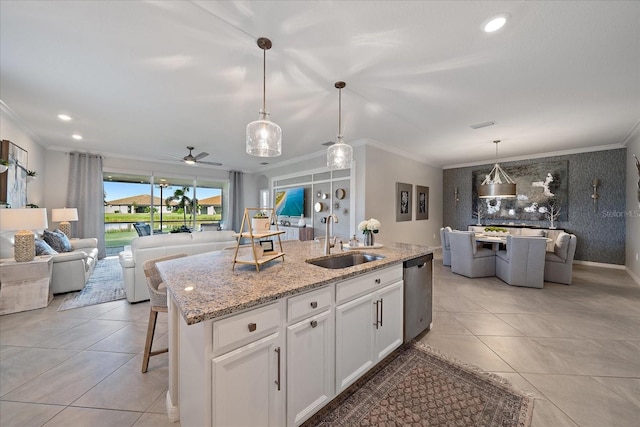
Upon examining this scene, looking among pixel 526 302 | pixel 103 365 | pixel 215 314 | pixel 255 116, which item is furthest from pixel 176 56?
pixel 526 302

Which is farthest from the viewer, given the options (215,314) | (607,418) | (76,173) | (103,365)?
(76,173)

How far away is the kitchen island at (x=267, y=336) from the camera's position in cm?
111

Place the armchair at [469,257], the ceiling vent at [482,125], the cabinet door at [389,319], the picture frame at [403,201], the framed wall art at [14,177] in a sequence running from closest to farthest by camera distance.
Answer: the cabinet door at [389,319]
the framed wall art at [14,177]
the ceiling vent at [482,125]
the armchair at [469,257]
the picture frame at [403,201]

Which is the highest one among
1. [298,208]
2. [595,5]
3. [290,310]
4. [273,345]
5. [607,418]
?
[595,5]

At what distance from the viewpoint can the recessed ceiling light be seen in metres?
1.73

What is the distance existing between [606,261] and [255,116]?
783 cm

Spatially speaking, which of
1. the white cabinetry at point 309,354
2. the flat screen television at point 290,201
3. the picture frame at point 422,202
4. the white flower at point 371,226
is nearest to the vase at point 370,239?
the white flower at point 371,226

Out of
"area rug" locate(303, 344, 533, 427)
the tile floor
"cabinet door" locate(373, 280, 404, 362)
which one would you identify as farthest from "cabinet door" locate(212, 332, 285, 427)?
"cabinet door" locate(373, 280, 404, 362)

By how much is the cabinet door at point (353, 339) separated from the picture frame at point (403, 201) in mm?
4282

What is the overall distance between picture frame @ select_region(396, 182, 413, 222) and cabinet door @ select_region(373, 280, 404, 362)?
3.87 metres

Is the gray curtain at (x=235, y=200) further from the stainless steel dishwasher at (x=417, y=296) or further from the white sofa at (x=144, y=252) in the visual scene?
the stainless steel dishwasher at (x=417, y=296)

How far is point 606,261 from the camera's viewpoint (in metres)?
5.32

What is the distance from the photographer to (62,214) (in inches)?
202

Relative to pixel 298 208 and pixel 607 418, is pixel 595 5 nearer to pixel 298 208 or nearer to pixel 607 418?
pixel 607 418
